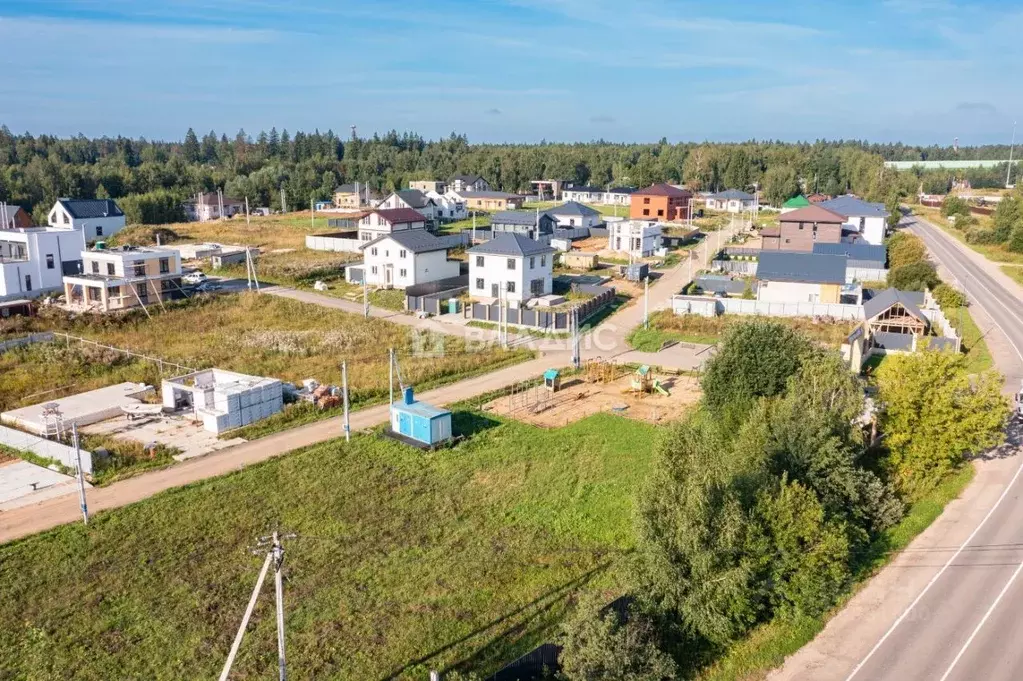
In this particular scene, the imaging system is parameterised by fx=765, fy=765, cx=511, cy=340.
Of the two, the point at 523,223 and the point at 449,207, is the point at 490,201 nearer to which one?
the point at 449,207

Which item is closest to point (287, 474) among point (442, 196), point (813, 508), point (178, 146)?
point (813, 508)

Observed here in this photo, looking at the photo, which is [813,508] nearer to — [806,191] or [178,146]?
[806,191]

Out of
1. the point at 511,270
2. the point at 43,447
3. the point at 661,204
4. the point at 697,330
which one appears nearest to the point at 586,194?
the point at 661,204

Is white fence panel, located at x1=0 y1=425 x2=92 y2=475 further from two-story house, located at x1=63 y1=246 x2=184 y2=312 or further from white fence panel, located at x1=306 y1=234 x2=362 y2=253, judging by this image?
white fence panel, located at x1=306 y1=234 x2=362 y2=253

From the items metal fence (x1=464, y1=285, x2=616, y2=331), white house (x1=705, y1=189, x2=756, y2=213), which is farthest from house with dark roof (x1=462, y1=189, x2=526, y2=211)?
metal fence (x1=464, y1=285, x2=616, y2=331)

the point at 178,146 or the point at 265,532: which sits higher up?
the point at 178,146
